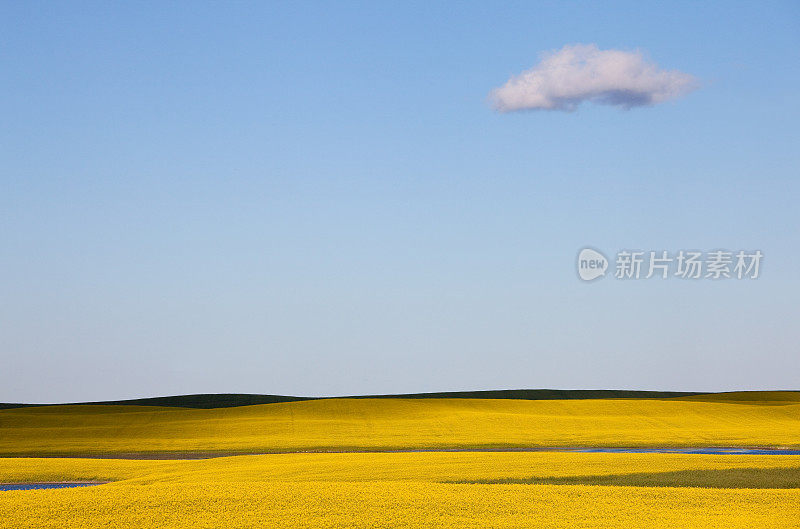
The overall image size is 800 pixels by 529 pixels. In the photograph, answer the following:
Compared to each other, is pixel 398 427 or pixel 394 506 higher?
pixel 394 506

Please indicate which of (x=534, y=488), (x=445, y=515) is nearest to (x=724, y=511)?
(x=534, y=488)

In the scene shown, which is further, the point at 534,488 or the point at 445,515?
the point at 534,488

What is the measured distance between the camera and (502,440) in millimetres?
52531

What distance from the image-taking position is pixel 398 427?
60906 mm

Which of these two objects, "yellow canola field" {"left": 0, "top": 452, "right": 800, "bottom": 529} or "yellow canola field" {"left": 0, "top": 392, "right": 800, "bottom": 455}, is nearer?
"yellow canola field" {"left": 0, "top": 452, "right": 800, "bottom": 529}

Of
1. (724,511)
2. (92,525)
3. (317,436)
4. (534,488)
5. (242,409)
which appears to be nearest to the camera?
(92,525)

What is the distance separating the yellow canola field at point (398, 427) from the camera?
5256 cm

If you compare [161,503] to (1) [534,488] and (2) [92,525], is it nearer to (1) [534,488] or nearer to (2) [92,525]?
(2) [92,525]

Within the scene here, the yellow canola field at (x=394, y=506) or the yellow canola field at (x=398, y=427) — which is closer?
the yellow canola field at (x=394, y=506)

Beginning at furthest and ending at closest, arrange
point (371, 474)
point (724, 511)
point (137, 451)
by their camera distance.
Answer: point (137, 451) < point (371, 474) < point (724, 511)

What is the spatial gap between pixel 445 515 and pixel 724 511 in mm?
6898

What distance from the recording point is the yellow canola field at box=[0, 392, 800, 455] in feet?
172

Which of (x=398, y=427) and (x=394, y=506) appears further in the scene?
(x=398, y=427)

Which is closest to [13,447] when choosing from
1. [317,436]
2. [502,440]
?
[317,436]
